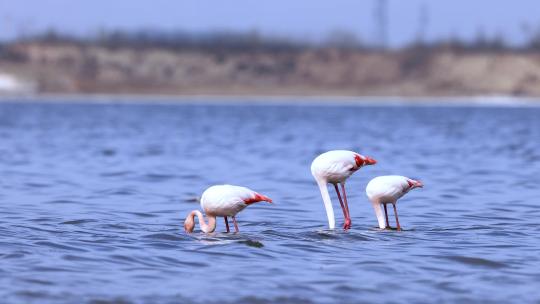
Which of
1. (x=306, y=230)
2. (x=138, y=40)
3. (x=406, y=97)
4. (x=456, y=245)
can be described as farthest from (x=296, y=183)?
(x=138, y=40)

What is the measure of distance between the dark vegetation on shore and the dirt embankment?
12 centimetres

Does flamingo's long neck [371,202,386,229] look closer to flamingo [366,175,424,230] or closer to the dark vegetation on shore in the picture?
flamingo [366,175,424,230]

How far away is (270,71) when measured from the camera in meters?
131

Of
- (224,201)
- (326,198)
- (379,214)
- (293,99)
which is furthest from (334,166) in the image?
(293,99)

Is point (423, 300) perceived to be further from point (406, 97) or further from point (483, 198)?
point (406, 97)

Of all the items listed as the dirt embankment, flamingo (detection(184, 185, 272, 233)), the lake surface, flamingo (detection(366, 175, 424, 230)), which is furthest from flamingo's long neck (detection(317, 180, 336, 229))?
the dirt embankment

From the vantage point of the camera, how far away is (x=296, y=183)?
18.5 meters

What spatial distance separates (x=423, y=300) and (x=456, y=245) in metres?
2.76

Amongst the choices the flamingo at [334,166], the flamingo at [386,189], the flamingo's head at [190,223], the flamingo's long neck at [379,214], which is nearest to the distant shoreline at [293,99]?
the flamingo's long neck at [379,214]

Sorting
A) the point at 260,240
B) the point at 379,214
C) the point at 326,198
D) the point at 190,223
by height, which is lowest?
the point at 260,240

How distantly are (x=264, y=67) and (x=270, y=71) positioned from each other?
0.97m

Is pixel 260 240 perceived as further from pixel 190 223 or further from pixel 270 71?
pixel 270 71

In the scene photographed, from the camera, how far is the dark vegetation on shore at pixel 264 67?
415ft

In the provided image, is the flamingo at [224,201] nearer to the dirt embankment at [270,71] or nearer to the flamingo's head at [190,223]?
the flamingo's head at [190,223]
